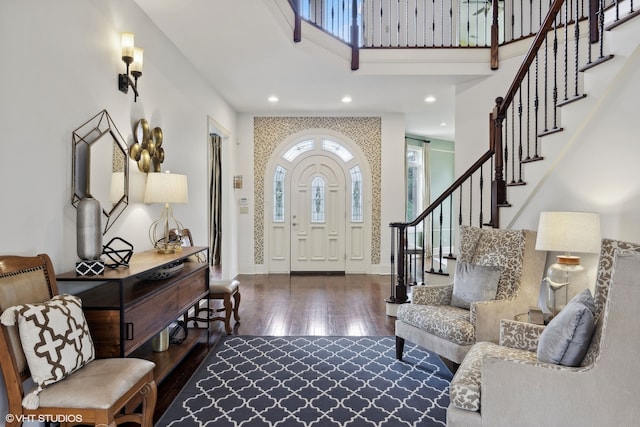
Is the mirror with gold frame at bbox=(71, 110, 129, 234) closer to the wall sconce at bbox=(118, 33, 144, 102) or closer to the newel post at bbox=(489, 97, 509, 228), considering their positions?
the wall sconce at bbox=(118, 33, 144, 102)

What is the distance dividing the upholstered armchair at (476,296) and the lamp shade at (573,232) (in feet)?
1.04

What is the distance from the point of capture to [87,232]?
84.6 inches

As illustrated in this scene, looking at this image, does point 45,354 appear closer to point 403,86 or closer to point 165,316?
point 165,316

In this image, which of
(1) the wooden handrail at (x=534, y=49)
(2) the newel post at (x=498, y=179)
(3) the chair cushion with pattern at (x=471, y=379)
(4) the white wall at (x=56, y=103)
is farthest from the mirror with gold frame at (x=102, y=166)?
(1) the wooden handrail at (x=534, y=49)

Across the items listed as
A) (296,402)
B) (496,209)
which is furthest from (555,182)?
(296,402)

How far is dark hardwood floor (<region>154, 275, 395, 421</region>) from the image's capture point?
3164 millimetres

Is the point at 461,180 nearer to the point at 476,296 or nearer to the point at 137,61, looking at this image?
the point at 476,296

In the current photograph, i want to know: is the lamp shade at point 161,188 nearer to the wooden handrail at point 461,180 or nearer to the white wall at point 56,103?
the white wall at point 56,103

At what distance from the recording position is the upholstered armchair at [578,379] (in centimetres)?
150

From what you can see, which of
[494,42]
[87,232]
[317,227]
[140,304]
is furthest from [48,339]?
[317,227]

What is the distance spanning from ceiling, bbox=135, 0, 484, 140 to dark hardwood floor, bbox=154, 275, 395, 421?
2.84 metres

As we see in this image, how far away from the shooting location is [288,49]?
4078mm

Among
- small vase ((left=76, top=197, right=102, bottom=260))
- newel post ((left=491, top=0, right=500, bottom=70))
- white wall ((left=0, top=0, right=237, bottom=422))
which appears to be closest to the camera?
white wall ((left=0, top=0, right=237, bottom=422))
